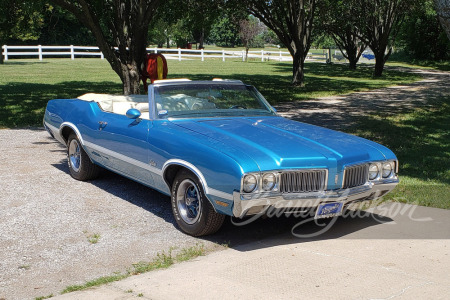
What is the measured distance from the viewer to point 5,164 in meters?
9.17

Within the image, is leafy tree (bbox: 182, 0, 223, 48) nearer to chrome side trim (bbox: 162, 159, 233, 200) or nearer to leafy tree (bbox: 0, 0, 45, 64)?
leafy tree (bbox: 0, 0, 45, 64)

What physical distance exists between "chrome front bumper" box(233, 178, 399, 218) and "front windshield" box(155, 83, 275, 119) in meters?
1.67

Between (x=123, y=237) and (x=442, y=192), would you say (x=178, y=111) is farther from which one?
(x=442, y=192)

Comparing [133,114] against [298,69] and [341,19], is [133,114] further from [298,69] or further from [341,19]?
[341,19]

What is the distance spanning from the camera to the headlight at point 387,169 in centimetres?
616

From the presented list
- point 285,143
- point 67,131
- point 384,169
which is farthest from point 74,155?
point 384,169

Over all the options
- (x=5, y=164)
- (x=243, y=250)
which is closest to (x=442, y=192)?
(x=243, y=250)

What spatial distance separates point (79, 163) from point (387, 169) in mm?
4051

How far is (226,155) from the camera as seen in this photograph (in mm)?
5488

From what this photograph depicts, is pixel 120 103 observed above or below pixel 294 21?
below

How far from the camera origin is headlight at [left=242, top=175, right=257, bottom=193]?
5338 mm

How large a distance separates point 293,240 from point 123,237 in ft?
5.41

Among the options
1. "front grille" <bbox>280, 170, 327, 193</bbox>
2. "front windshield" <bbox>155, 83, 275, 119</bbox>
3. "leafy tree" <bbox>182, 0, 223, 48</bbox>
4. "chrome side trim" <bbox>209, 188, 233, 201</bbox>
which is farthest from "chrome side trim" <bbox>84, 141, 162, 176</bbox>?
"leafy tree" <bbox>182, 0, 223, 48</bbox>

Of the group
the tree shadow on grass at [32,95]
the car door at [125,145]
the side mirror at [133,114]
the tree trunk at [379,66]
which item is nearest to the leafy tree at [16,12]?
the tree shadow on grass at [32,95]
